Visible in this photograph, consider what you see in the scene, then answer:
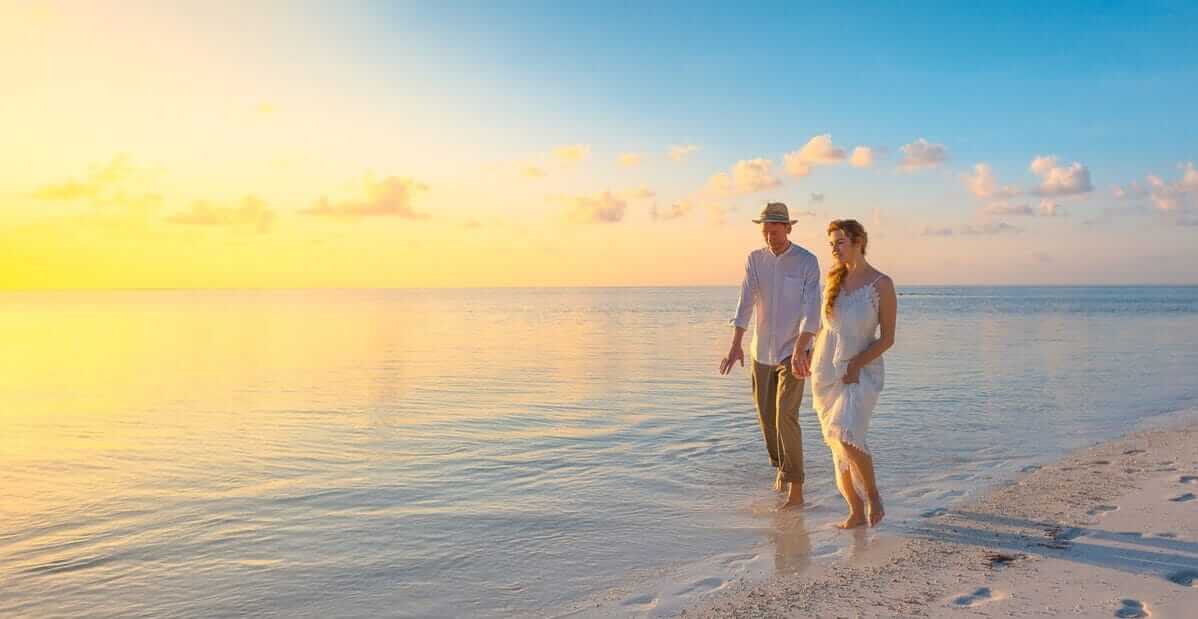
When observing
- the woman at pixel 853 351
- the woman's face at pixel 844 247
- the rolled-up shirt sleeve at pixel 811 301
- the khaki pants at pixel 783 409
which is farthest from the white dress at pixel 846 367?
the khaki pants at pixel 783 409

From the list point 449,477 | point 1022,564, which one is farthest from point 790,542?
point 449,477

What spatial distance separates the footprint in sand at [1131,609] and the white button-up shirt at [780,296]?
Result: 9.65ft

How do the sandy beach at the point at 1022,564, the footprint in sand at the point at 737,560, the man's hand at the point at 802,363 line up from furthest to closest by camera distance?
the man's hand at the point at 802,363 < the footprint in sand at the point at 737,560 < the sandy beach at the point at 1022,564

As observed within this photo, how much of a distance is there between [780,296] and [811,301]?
0.31m

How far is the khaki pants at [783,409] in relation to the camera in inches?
265

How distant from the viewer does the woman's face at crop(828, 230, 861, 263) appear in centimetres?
576

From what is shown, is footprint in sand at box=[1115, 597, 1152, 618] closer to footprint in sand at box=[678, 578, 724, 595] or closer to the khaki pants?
footprint in sand at box=[678, 578, 724, 595]

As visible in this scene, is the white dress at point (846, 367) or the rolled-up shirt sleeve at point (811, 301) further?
the rolled-up shirt sleeve at point (811, 301)

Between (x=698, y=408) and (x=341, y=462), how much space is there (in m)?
6.05

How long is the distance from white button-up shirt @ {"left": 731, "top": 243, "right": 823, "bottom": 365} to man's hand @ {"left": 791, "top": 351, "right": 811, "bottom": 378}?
254 mm

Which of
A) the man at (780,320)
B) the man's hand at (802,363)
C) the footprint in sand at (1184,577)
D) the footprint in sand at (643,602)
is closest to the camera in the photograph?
the footprint in sand at (1184,577)

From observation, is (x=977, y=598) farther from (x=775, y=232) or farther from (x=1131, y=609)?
(x=775, y=232)

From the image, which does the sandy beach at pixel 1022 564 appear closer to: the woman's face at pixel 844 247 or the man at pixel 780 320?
the man at pixel 780 320

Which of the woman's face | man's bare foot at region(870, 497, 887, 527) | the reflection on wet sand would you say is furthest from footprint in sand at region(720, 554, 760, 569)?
the woman's face
